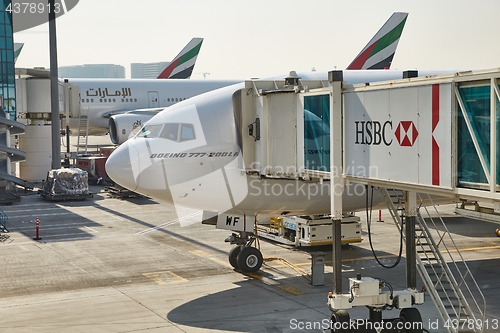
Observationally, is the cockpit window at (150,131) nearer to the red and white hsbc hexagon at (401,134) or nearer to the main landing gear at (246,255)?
the main landing gear at (246,255)

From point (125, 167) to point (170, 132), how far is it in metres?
1.47

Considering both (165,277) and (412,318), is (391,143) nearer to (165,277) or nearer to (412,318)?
(412,318)

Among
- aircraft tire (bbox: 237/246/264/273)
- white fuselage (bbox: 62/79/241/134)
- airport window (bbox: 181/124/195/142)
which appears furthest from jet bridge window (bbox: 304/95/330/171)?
white fuselage (bbox: 62/79/241/134)

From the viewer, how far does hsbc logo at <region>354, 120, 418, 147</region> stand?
1114 cm

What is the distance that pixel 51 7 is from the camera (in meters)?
38.5

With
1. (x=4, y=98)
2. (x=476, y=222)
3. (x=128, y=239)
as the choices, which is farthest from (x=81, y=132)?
(x=476, y=222)

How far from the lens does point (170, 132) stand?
17.7m

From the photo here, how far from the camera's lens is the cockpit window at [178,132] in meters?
17.5

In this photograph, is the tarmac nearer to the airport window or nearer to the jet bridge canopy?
the jet bridge canopy

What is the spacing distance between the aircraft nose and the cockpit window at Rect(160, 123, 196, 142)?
90 centimetres

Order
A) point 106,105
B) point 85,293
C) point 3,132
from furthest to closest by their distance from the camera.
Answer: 1. point 106,105
2. point 3,132
3. point 85,293

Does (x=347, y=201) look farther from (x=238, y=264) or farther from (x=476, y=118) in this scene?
(x=476, y=118)

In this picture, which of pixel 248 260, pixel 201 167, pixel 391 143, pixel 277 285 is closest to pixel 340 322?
pixel 391 143

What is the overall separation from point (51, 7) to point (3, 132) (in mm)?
7506
